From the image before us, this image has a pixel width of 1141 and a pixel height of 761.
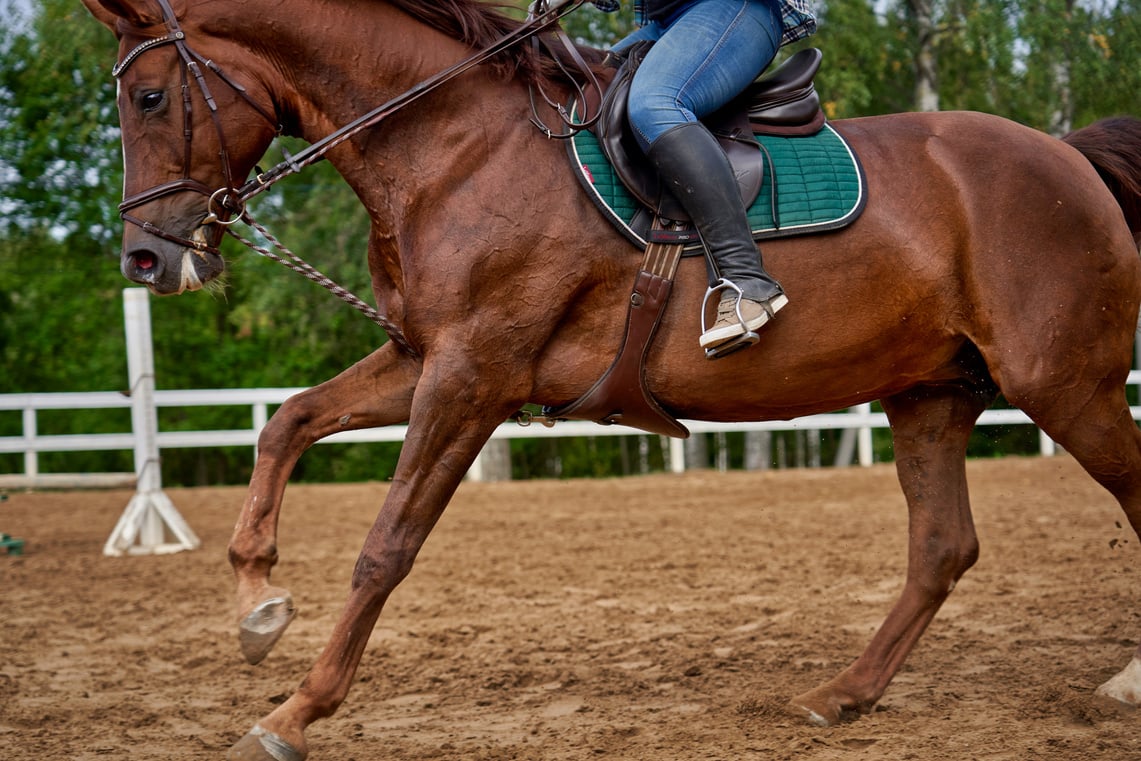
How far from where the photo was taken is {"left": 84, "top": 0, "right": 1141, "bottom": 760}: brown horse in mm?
3631

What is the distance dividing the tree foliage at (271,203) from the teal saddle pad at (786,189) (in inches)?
512

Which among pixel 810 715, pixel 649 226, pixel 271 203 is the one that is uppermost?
pixel 271 203

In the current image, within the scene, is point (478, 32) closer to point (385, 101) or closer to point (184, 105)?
point (385, 101)

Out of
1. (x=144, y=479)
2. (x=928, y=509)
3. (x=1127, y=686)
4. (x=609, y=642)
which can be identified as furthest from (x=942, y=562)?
(x=144, y=479)

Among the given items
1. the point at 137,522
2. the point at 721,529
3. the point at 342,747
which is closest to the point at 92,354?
the point at 137,522

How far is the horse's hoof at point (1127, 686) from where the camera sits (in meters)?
4.11

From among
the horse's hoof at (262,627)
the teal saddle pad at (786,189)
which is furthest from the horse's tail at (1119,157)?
the horse's hoof at (262,627)

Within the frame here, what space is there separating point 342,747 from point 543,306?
1.82 meters

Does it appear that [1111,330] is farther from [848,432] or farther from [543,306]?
[848,432]

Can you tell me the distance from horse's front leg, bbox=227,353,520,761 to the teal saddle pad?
715 mm

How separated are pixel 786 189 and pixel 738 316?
59 centimetres

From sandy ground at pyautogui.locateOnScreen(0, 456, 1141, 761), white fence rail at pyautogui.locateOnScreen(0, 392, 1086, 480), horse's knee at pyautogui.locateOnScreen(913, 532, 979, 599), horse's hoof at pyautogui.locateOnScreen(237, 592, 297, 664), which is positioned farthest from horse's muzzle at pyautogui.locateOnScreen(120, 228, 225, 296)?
white fence rail at pyautogui.locateOnScreen(0, 392, 1086, 480)

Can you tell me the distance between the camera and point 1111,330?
4.11 m

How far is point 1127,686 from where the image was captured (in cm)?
415
